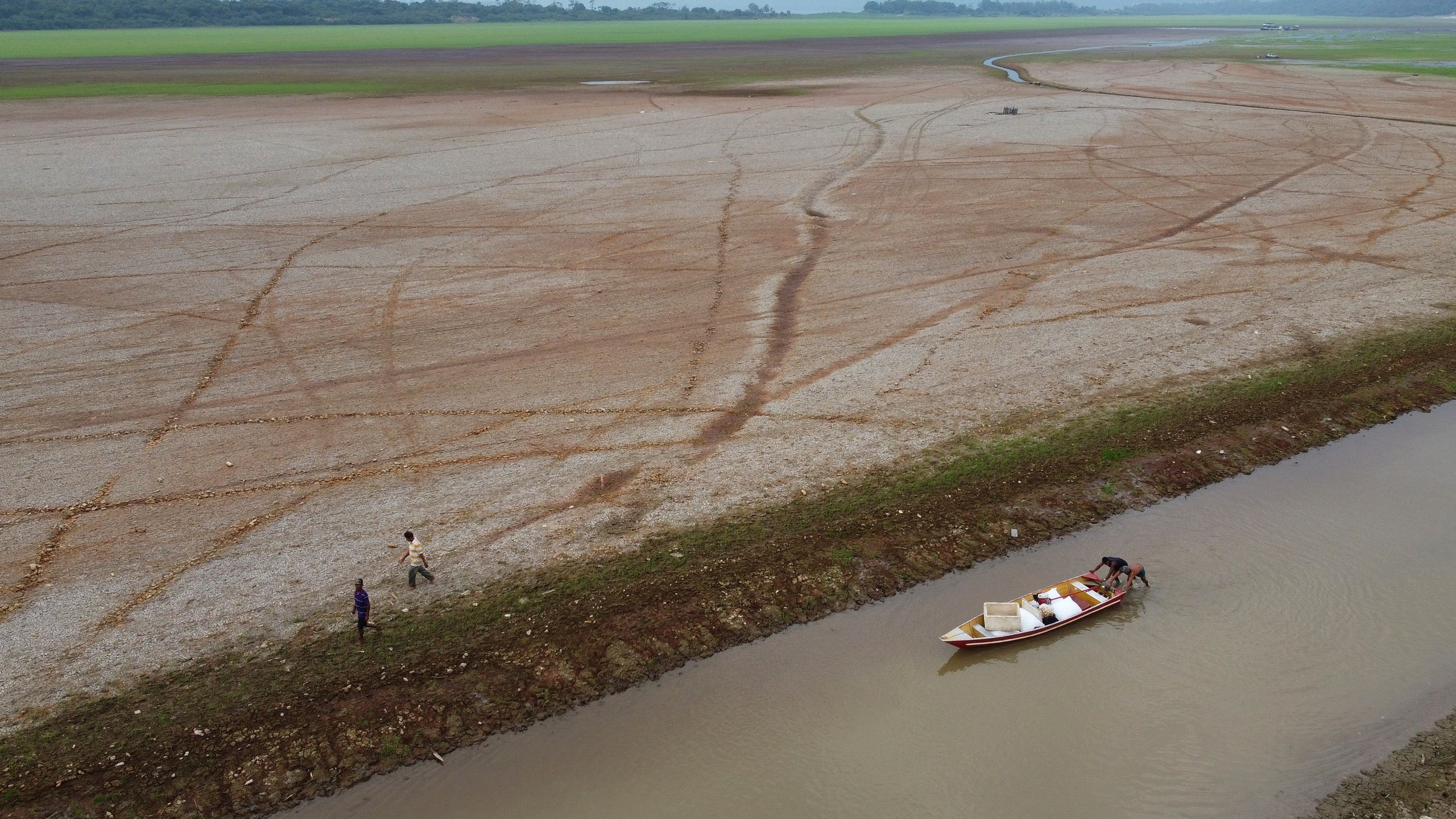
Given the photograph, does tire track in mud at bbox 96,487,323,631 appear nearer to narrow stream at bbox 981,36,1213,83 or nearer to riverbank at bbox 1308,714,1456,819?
riverbank at bbox 1308,714,1456,819

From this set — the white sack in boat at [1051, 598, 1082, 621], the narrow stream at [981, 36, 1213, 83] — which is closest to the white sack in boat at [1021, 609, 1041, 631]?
the white sack in boat at [1051, 598, 1082, 621]

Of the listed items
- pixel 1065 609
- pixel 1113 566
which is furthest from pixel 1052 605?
pixel 1113 566

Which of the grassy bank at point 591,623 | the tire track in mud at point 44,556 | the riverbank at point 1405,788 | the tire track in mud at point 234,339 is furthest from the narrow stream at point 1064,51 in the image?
the tire track in mud at point 44,556

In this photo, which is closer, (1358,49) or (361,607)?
(361,607)

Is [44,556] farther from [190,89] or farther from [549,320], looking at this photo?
[190,89]

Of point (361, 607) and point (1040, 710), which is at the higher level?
point (361, 607)

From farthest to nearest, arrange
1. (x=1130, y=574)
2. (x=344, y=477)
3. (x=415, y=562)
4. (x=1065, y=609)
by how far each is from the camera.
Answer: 1. (x=344, y=477)
2. (x=1130, y=574)
3. (x=415, y=562)
4. (x=1065, y=609)

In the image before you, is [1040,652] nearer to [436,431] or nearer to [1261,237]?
[436,431]
